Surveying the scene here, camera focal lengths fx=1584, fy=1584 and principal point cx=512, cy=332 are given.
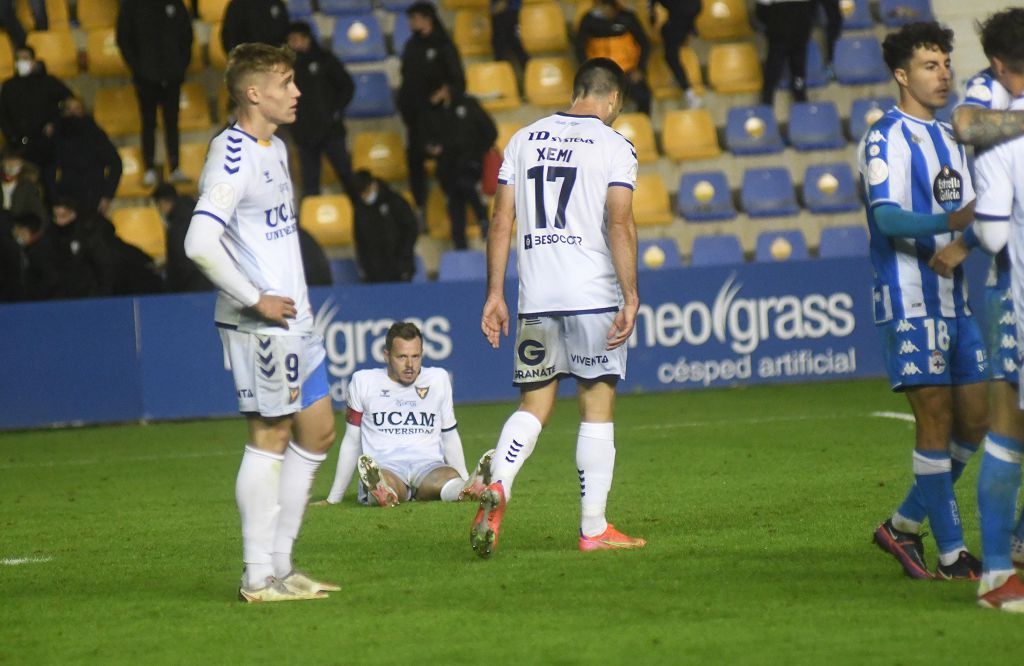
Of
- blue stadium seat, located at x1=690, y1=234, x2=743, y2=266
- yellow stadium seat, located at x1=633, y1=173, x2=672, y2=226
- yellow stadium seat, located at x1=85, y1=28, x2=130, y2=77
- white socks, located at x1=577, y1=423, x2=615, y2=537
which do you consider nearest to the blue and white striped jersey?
white socks, located at x1=577, y1=423, x2=615, y2=537

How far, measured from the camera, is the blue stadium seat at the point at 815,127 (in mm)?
18281

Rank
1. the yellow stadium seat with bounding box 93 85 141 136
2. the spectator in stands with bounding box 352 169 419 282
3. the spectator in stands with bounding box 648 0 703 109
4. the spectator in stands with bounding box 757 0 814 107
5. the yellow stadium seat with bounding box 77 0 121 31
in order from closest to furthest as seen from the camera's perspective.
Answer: the spectator in stands with bounding box 352 169 419 282
the spectator in stands with bounding box 757 0 814 107
the spectator in stands with bounding box 648 0 703 109
the yellow stadium seat with bounding box 93 85 141 136
the yellow stadium seat with bounding box 77 0 121 31

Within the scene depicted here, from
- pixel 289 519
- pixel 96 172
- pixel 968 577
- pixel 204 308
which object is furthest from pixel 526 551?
pixel 96 172

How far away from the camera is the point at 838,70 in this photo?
61.9 feet

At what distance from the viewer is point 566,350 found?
6969 millimetres

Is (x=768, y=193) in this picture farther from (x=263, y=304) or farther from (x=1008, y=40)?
(x=263, y=304)

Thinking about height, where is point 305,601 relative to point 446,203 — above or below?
below

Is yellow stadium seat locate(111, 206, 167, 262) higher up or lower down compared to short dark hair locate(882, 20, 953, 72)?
lower down

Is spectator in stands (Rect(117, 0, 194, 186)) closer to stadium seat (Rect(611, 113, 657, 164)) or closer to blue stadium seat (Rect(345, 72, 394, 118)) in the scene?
blue stadium seat (Rect(345, 72, 394, 118))

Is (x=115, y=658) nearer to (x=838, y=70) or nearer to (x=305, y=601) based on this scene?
(x=305, y=601)

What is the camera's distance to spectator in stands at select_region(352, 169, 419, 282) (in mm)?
15883

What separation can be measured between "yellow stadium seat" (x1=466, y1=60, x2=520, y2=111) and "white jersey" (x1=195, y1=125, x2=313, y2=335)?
12.6 meters

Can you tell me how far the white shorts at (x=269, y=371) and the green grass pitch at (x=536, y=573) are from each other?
75cm

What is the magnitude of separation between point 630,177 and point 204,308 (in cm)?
843
